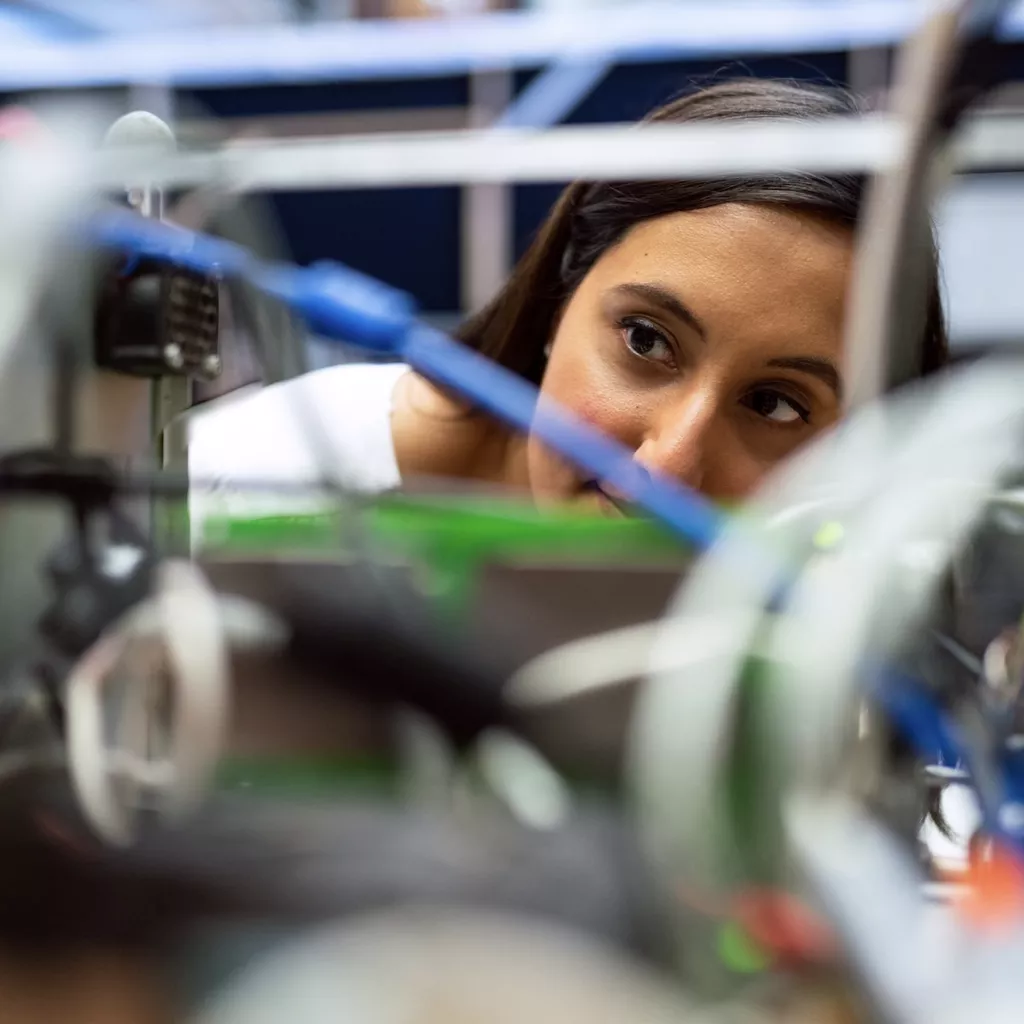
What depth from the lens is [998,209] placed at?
2.45 feet

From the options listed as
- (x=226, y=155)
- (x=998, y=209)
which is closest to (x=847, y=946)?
(x=226, y=155)

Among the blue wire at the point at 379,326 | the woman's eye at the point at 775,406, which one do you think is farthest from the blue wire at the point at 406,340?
the woman's eye at the point at 775,406

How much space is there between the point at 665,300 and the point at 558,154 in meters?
0.19

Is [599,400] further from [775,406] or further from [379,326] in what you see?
[379,326]

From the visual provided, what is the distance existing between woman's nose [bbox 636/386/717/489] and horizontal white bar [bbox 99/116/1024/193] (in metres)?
0.13

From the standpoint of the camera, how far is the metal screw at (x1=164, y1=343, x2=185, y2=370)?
0.31m

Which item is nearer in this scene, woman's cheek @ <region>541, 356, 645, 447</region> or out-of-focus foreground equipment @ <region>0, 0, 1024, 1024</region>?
out-of-focus foreground equipment @ <region>0, 0, 1024, 1024</region>

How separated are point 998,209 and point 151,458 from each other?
2.21ft

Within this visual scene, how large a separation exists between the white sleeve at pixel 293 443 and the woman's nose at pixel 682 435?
0.11 m

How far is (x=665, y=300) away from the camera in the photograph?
48 cm

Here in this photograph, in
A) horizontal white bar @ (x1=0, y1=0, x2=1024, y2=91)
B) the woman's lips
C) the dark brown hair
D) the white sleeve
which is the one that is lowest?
the woman's lips

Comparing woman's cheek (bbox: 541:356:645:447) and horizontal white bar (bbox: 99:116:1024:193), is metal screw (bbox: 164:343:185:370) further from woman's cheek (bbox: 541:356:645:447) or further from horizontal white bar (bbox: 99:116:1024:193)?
woman's cheek (bbox: 541:356:645:447)

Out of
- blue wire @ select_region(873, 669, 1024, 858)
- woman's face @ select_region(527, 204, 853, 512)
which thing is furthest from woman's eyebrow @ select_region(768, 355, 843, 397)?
blue wire @ select_region(873, 669, 1024, 858)

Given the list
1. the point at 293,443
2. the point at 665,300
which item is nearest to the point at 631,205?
the point at 665,300
